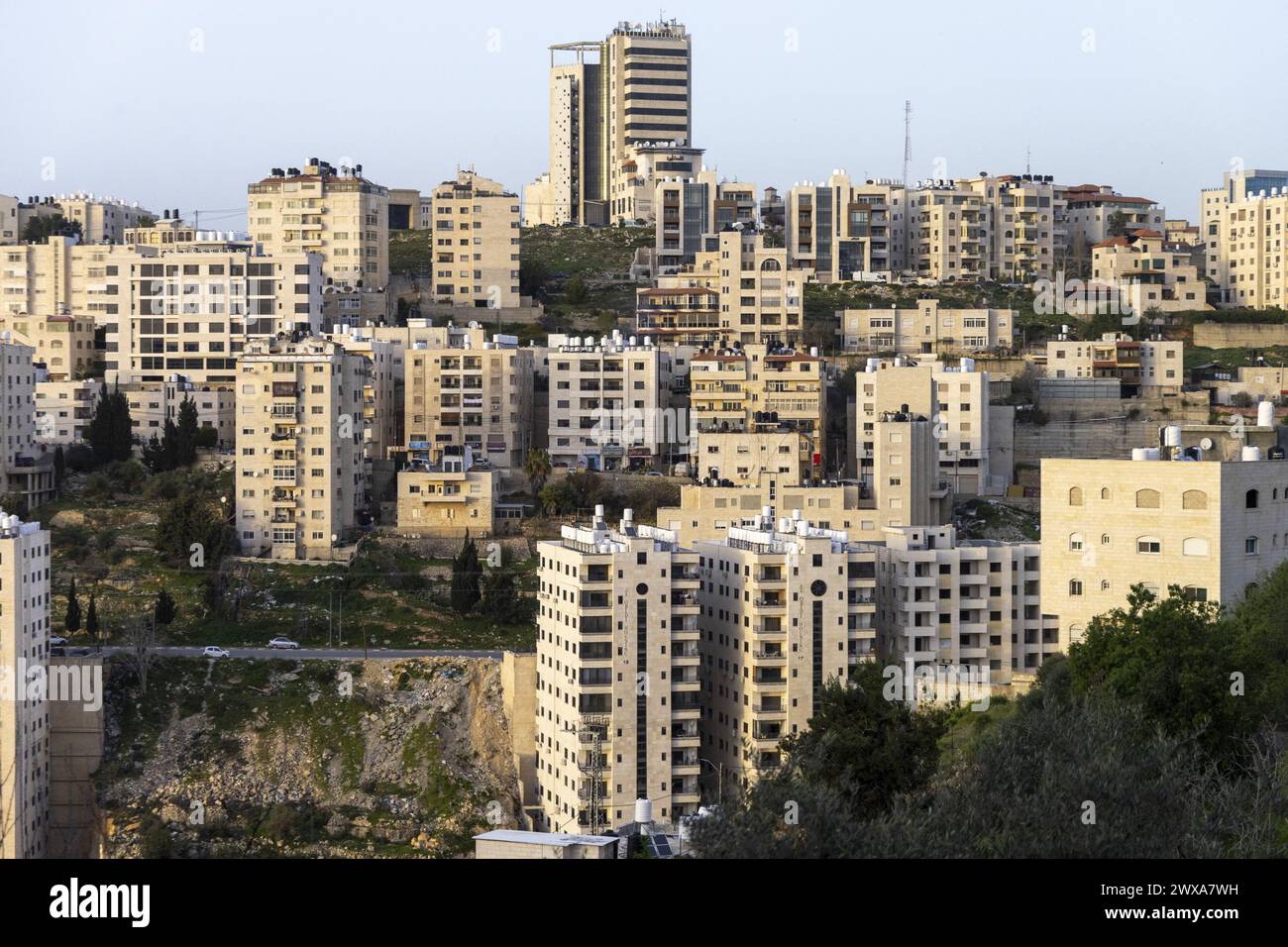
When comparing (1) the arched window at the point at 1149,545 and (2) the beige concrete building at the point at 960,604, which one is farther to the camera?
(2) the beige concrete building at the point at 960,604

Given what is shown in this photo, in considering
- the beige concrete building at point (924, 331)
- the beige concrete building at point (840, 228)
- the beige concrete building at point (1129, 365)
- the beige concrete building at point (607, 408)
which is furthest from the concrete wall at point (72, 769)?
the beige concrete building at point (840, 228)

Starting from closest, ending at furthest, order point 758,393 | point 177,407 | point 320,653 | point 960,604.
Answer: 1. point 960,604
2. point 320,653
3. point 758,393
4. point 177,407

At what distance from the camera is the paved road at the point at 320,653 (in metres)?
34.7

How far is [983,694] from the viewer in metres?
28.8

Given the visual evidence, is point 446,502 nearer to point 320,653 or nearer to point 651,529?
point 320,653

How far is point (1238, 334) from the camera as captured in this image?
5741cm

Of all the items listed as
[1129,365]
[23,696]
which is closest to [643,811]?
[23,696]

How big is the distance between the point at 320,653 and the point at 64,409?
15.8m

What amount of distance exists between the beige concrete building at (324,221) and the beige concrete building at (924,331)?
15624 millimetres

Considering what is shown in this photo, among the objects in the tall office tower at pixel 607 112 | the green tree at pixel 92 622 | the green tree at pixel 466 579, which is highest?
the tall office tower at pixel 607 112

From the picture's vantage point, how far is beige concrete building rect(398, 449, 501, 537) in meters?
40.8

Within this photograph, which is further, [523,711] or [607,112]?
[607,112]

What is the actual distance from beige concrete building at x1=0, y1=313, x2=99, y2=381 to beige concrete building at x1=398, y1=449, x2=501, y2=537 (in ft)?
48.0

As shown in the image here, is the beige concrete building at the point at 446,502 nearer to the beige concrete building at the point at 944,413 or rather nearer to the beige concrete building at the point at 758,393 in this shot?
the beige concrete building at the point at 758,393
